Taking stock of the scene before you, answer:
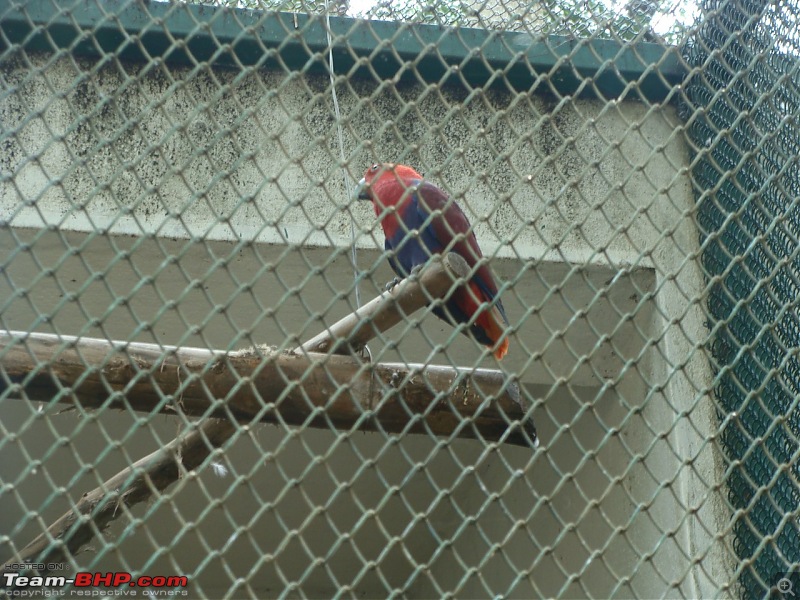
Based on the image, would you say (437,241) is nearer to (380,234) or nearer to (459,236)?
(380,234)

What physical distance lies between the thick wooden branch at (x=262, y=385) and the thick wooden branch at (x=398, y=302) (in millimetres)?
65

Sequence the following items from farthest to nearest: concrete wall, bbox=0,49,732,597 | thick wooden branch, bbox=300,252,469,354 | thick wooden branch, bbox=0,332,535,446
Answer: concrete wall, bbox=0,49,732,597, thick wooden branch, bbox=300,252,469,354, thick wooden branch, bbox=0,332,535,446

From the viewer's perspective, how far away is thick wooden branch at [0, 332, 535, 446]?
76.9 inches

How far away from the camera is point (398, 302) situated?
2152 millimetres

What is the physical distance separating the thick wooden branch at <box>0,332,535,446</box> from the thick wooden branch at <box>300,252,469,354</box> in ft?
0.21

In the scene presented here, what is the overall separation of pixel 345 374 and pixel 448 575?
2.93m

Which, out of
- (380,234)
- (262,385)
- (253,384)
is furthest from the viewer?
(380,234)

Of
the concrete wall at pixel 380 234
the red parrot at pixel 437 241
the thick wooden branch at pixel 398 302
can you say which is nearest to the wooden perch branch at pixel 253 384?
the thick wooden branch at pixel 398 302

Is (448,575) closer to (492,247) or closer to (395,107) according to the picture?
(492,247)

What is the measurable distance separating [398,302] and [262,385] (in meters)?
0.36

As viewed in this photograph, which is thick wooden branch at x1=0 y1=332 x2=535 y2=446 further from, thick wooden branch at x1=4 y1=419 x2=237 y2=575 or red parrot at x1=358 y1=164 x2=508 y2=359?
red parrot at x1=358 y1=164 x2=508 y2=359

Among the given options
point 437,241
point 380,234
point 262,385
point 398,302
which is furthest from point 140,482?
point 380,234

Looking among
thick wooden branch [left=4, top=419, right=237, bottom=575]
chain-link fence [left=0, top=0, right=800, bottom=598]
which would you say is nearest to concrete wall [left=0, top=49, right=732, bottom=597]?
chain-link fence [left=0, top=0, right=800, bottom=598]

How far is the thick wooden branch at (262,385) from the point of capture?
195 cm
